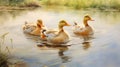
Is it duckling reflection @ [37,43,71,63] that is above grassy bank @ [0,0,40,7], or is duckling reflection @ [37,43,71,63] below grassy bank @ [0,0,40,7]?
below

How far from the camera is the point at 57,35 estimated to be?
248 cm

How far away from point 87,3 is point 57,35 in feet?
1.02

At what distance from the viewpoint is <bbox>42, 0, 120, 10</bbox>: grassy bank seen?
2.53 metres

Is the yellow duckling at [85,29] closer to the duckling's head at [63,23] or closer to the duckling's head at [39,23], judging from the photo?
the duckling's head at [63,23]

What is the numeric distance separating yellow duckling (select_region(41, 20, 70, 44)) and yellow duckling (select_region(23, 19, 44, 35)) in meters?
0.05

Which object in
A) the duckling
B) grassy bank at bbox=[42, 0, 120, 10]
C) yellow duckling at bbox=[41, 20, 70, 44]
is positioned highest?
grassy bank at bbox=[42, 0, 120, 10]

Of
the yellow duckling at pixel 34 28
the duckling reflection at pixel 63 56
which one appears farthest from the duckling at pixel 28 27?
the duckling reflection at pixel 63 56

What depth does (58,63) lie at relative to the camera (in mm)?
2387

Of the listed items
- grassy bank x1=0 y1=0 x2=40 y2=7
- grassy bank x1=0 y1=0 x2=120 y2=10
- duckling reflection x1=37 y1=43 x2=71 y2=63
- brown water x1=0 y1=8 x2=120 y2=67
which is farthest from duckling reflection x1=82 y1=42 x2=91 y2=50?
grassy bank x1=0 y1=0 x2=40 y2=7

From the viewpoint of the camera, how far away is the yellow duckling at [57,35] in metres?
2.46

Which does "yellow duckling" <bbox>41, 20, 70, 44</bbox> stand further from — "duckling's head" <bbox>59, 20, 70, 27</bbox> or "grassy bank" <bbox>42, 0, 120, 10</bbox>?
"grassy bank" <bbox>42, 0, 120, 10</bbox>

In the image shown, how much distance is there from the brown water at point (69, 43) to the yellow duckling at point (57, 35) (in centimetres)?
4

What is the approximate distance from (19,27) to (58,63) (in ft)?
1.23

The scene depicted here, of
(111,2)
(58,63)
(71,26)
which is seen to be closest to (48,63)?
(58,63)
